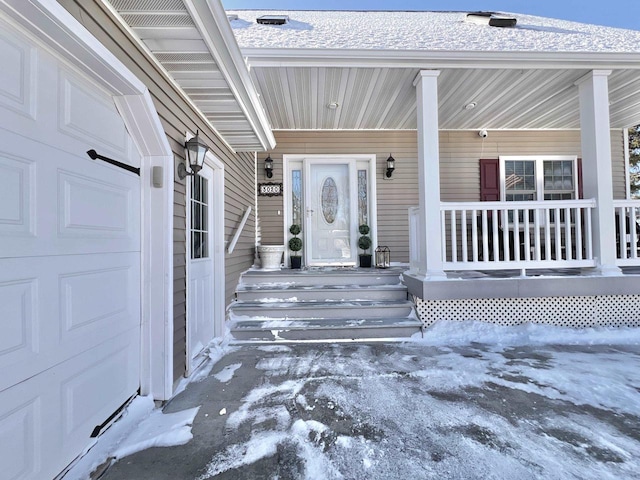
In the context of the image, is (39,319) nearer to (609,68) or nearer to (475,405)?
(475,405)

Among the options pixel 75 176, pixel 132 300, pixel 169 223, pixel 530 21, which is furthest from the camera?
pixel 530 21

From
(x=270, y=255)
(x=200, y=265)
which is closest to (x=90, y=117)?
(x=200, y=265)

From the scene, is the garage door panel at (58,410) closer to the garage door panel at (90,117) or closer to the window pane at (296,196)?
the garage door panel at (90,117)

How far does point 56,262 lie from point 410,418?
2107mm

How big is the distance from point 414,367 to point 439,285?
102 centimetres

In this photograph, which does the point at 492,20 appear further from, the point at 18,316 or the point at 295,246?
the point at 18,316

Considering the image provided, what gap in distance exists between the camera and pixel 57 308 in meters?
1.43

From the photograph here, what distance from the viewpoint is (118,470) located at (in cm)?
157

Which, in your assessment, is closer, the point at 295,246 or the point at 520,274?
the point at 520,274

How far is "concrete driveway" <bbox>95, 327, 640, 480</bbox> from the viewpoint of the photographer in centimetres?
158

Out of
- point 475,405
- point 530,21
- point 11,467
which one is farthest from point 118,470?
point 530,21

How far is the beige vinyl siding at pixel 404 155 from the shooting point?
5.42 m

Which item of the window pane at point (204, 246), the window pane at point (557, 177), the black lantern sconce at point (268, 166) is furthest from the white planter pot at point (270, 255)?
the window pane at point (557, 177)

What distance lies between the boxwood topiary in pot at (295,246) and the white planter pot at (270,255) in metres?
0.19
